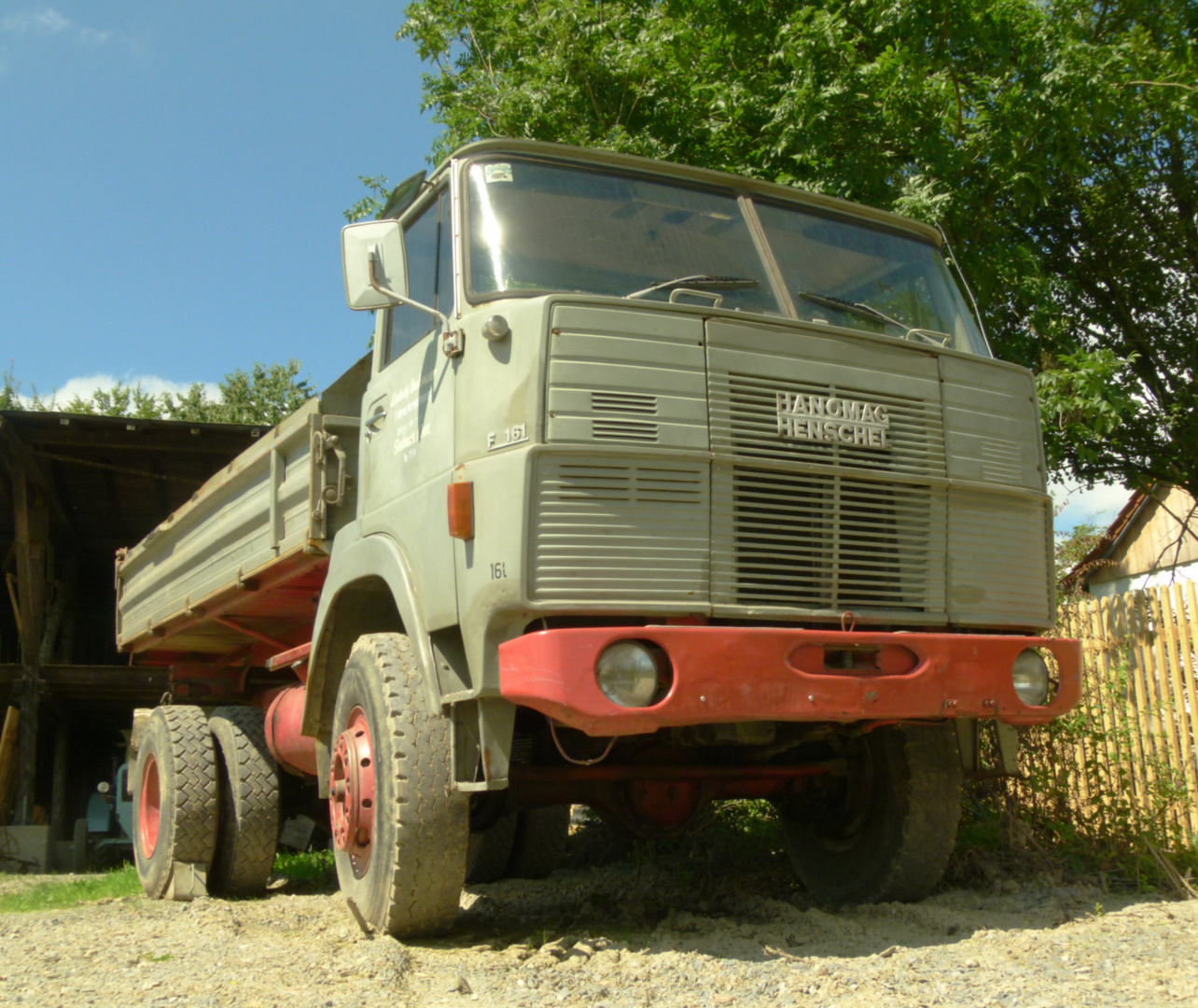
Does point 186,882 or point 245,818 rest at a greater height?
point 245,818

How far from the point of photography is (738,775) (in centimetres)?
474

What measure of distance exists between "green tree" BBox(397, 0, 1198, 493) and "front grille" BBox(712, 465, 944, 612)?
134 inches

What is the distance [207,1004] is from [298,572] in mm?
2493

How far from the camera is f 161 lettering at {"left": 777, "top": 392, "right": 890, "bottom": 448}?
3953 millimetres

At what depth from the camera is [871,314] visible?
467 centimetres

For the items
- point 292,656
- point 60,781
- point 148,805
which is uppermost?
point 292,656

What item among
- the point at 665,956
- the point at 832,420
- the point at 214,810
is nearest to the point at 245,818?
the point at 214,810

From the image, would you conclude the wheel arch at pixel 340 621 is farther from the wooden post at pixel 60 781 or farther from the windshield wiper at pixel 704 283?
the wooden post at pixel 60 781

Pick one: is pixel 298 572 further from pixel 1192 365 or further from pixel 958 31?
pixel 1192 365

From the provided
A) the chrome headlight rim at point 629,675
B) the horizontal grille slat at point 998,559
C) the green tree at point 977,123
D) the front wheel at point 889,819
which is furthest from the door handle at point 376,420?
the green tree at point 977,123

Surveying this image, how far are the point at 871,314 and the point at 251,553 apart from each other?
3.48 m

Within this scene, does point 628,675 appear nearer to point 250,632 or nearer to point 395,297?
point 395,297

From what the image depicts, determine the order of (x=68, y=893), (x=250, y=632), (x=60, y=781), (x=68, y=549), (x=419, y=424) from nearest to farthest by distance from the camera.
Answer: (x=419, y=424) → (x=250, y=632) → (x=68, y=893) → (x=60, y=781) → (x=68, y=549)

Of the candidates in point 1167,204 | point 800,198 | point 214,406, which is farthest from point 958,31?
point 214,406
